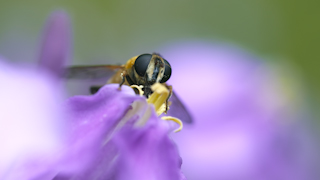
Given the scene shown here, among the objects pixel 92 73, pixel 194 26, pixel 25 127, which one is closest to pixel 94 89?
pixel 92 73

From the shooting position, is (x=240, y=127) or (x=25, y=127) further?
(x=240, y=127)

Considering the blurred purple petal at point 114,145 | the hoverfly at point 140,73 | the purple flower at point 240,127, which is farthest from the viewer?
A: the purple flower at point 240,127

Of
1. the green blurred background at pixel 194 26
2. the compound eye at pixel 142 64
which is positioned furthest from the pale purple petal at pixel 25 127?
the green blurred background at pixel 194 26

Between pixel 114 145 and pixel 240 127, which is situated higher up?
pixel 114 145

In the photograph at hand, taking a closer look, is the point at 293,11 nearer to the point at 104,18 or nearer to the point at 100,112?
the point at 104,18

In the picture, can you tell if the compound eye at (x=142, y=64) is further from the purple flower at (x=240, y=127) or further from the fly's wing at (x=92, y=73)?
the purple flower at (x=240, y=127)

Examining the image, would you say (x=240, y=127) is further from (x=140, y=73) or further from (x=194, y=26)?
(x=194, y=26)

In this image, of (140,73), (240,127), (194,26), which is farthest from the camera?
(194,26)
